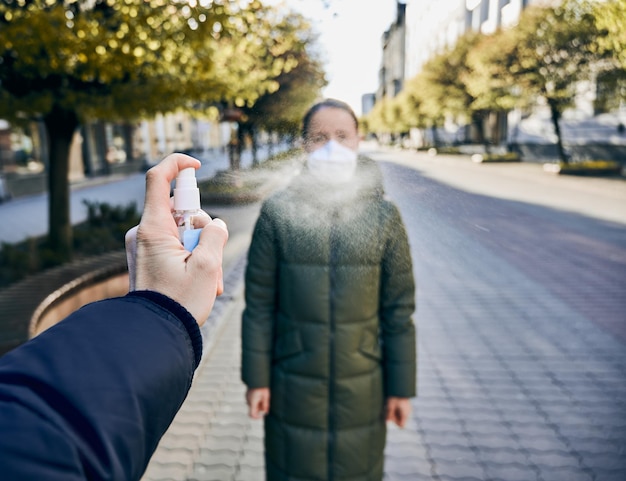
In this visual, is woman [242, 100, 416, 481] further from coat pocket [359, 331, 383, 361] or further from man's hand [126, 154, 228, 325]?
man's hand [126, 154, 228, 325]

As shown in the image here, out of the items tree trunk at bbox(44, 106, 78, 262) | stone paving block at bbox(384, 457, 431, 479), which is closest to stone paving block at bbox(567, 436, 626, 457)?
stone paving block at bbox(384, 457, 431, 479)

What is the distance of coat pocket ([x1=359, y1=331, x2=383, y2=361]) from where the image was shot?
6.61 feet

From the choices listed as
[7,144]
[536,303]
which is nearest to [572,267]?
[536,303]

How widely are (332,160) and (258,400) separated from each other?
4.01ft

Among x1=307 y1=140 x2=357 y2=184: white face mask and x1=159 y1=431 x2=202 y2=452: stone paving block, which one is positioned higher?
x1=307 y1=140 x2=357 y2=184: white face mask

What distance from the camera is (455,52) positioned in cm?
3391

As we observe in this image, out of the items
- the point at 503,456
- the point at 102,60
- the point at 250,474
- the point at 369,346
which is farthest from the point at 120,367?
the point at 102,60

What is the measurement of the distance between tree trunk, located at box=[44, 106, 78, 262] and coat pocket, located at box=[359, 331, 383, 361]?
599 centimetres

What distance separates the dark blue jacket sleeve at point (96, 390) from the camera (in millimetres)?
649

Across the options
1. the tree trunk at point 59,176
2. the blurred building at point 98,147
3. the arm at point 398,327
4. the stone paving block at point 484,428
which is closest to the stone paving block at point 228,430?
the stone paving block at point 484,428

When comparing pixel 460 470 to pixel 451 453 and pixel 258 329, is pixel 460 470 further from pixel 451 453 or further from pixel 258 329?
pixel 258 329

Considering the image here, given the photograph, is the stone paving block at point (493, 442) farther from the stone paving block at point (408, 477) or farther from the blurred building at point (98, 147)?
the blurred building at point (98, 147)

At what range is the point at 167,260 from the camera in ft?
3.04

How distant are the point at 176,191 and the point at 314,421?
135 centimetres
